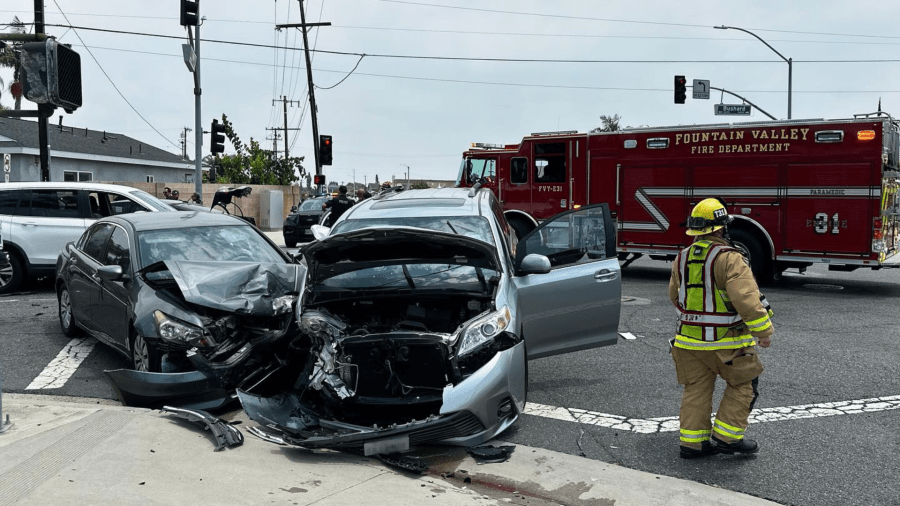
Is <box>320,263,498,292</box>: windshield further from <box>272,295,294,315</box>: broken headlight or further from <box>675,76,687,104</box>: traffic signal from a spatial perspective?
<box>675,76,687,104</box>: traffic signal

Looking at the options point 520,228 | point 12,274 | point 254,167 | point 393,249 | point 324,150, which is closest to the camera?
point 393,249

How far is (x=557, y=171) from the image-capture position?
53.1 feet

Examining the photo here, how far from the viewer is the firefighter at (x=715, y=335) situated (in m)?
4.94

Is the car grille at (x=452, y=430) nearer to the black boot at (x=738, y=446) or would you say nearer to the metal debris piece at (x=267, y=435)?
the metal debris piece at (x=267, y=435)

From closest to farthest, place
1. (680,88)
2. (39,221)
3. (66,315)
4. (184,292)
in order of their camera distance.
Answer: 1. (184,292)
2. (66,315)
3. (39,221)
4. (680,88)

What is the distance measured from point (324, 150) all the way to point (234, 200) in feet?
23.1

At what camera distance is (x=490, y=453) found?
514cm

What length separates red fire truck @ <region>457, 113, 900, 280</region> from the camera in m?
12.6

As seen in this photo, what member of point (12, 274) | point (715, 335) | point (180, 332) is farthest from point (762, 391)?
point (12, 274)

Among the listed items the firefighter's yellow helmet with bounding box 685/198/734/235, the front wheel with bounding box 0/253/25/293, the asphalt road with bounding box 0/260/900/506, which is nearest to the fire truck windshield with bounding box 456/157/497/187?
the asphalt road with bounding box 0/260/900/506

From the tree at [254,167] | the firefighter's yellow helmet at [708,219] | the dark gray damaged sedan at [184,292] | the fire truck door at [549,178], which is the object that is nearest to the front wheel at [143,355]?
the dark gray damaged sedan at [184,292]

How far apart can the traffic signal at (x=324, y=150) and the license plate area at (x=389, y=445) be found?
25.0m

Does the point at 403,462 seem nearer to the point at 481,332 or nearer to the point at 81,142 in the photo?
the point at 481,332

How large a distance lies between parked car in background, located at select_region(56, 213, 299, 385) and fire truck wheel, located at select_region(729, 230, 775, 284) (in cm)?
854
